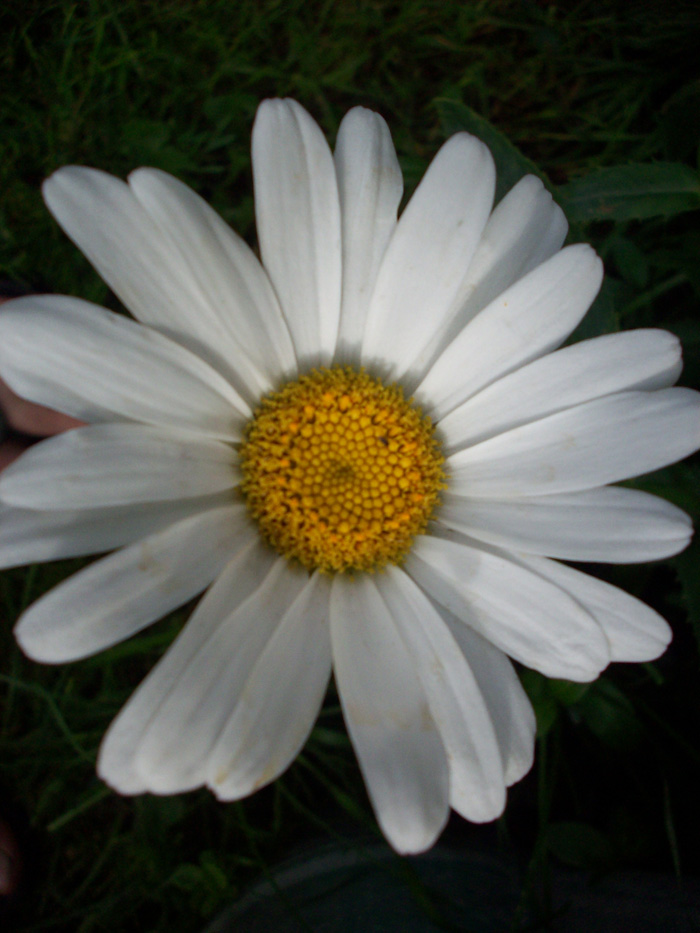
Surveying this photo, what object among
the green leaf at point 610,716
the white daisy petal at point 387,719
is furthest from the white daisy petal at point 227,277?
the green leaf at point 610,716

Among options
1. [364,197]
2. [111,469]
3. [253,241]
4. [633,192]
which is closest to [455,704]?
[111,469]

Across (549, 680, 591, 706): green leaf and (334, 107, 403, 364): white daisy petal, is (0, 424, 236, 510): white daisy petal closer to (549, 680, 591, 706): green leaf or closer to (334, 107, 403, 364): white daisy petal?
(334, 107, 403, 364): white daisy petal

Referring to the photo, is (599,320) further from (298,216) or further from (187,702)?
(187,702)

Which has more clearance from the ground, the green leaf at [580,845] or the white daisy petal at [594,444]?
the white daisy petal at [594,444]

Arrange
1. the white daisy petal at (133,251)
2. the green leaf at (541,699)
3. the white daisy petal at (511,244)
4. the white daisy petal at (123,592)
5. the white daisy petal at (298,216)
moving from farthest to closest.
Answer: the green leaf at (541,699) → the white daisy petal at (511,244) → the white daisy petal at (298,216) → the white daisy petal at (133,251) → the white daisy petal at (123,592)

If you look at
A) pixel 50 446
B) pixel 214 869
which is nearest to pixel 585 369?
pixel 50 446

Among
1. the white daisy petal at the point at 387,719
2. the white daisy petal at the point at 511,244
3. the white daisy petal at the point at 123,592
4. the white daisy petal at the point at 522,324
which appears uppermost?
the white daisy petal at the point at 123,592

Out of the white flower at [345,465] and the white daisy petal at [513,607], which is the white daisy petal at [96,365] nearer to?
the white flower at [345,465]
